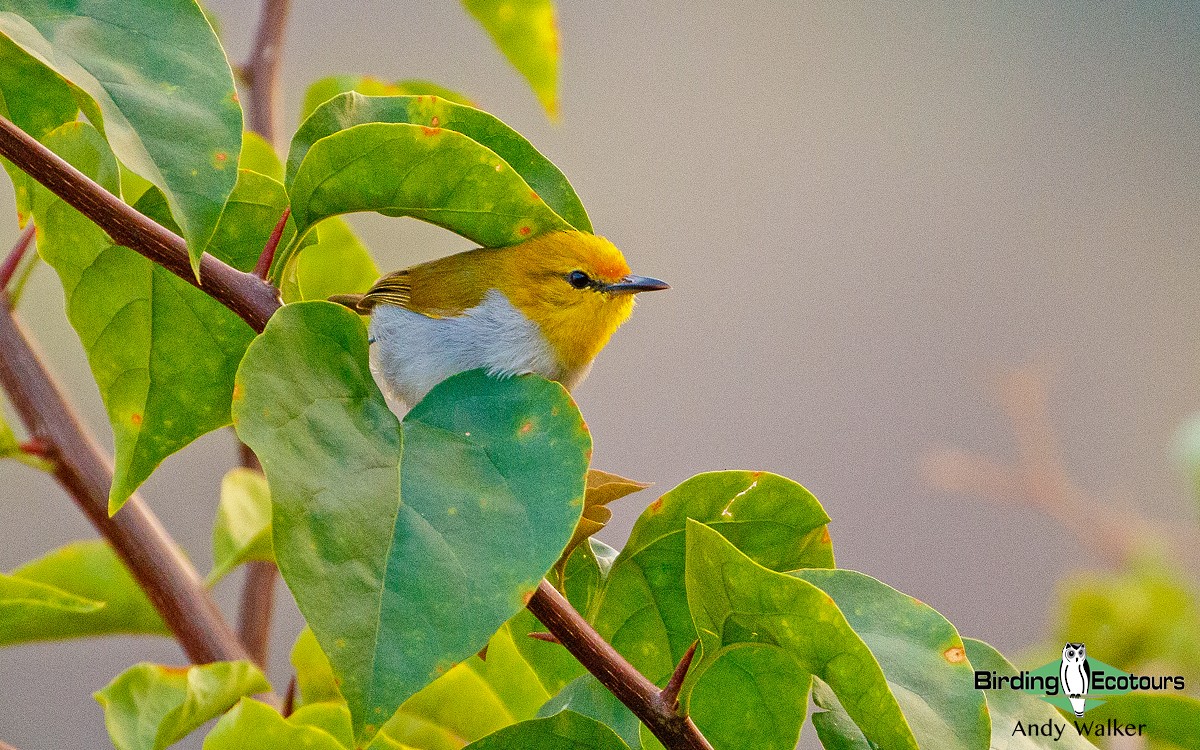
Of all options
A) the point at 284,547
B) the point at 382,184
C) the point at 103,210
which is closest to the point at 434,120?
the point at 382,184

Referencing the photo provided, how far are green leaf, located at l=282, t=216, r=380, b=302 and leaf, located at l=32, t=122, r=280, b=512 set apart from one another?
207 millimetres

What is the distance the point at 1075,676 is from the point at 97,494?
0.72m

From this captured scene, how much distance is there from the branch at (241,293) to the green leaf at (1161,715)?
38cm

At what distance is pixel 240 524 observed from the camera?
0.94 metres

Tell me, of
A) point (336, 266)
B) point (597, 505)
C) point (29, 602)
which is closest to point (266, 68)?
point (336, 266)

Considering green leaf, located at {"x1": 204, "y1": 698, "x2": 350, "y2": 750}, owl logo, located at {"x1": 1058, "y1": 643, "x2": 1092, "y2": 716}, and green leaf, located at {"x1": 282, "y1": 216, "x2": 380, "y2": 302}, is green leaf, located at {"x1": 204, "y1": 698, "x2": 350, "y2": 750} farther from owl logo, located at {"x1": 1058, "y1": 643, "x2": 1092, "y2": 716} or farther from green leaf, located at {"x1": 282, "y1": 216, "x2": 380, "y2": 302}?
owl logo, located at {"x1": 1058, "y1": 643, "x2": 1092, "y2": 716}

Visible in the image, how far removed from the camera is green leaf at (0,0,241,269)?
0.44 metres

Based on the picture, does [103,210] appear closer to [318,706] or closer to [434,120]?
[434,120]

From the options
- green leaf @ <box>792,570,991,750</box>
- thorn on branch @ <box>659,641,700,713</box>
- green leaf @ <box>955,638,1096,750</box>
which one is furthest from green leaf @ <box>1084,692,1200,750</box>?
thorn on branch @ <box>659,641,700,713</box>

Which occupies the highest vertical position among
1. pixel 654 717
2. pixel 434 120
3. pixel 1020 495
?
pixel 1020 495

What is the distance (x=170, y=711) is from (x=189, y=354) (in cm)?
23

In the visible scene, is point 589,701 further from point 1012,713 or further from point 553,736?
point 1012,713

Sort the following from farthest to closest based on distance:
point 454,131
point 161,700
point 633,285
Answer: point 633,285
point 161,700
point 454,131

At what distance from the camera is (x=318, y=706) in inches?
26.9
